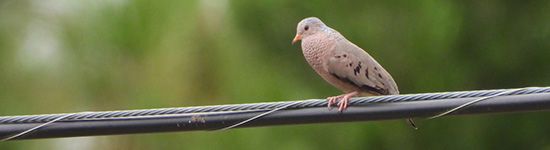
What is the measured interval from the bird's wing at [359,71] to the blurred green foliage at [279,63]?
0.98 m

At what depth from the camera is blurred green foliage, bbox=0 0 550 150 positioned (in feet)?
17.2

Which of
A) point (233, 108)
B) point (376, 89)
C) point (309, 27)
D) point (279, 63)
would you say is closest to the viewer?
point (233, 108)

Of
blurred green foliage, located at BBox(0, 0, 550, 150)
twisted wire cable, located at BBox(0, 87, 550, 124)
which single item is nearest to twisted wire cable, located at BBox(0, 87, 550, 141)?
twisted wire cable, located at BBox(0, 87, 550, 124)

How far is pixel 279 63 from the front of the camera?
5406 mm

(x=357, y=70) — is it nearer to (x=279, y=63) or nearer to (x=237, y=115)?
(x=237, y=115)

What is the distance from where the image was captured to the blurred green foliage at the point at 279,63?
5.24 m

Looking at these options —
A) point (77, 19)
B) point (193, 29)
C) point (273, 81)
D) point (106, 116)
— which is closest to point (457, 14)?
point (273, 81)

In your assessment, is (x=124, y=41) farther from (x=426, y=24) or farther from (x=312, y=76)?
(x=426, y=24)

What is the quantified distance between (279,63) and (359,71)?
1309 mm

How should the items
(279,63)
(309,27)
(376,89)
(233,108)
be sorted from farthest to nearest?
(279,63), (309,27), (376,89), (233,108)

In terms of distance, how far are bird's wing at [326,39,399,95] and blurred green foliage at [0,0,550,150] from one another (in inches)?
38.6

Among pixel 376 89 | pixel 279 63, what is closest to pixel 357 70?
pixel 376 89

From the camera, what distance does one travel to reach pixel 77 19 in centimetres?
619

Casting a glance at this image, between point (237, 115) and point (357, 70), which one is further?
point (357, 70)
